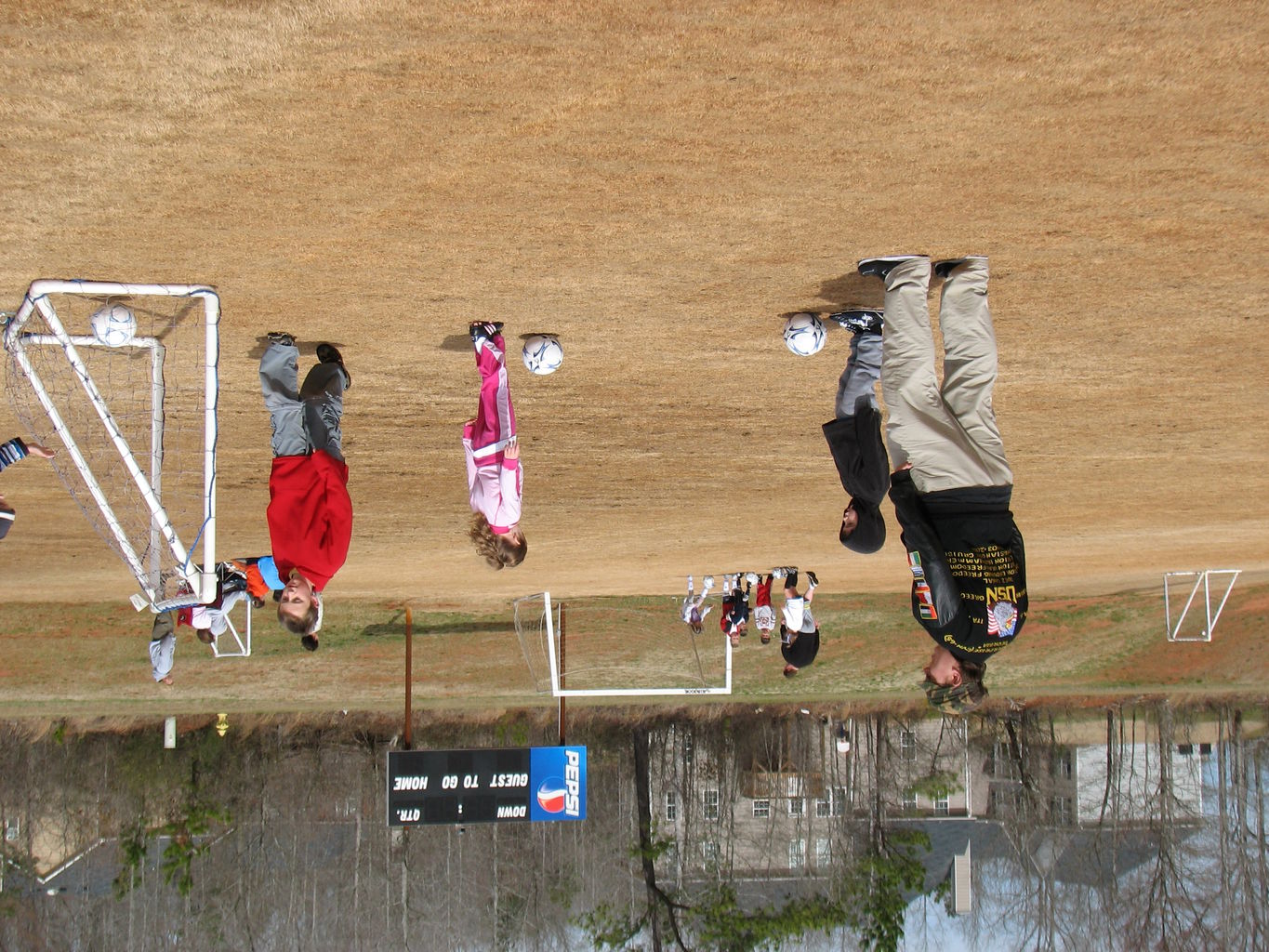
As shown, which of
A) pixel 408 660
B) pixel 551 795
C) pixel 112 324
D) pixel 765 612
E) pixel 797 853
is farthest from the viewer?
pixel 797 853

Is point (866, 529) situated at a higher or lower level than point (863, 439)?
lower

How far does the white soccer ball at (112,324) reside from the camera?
5359 mm

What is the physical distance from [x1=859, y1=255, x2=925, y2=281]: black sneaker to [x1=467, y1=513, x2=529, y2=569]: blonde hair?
2.81 metres

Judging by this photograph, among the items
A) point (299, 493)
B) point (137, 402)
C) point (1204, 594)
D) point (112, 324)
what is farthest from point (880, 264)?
point (1204, 594)

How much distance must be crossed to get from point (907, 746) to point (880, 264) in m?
13.0

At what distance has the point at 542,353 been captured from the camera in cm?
613

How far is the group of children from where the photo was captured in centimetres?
948

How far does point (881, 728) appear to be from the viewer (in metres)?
15.7

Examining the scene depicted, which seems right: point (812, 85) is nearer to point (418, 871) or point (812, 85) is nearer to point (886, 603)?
point (886, 603)

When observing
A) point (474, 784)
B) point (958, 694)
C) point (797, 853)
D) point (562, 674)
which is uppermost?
point (958, 694)

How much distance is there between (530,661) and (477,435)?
6.69m

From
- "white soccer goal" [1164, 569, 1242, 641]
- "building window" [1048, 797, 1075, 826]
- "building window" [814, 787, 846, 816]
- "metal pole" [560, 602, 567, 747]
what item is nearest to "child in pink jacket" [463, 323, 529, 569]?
"metal pole" [560, 602, 567, 747]

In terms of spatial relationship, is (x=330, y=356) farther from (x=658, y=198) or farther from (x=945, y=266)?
(x=945, y=266)

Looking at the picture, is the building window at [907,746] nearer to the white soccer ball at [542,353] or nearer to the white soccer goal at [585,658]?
the white soccer goal at [585,658]
